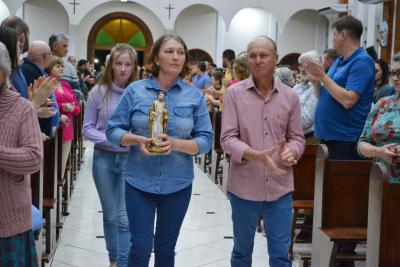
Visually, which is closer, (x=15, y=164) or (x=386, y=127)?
(x=15, y=164)

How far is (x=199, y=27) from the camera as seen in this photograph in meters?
22.8

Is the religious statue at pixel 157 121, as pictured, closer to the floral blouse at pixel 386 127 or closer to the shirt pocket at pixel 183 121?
the shirt pocket at pixel 183 121

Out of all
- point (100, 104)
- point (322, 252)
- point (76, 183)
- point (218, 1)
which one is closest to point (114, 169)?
point (100, 104)

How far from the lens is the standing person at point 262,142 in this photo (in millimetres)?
3775

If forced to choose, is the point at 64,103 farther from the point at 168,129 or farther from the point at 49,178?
the point at 168,129

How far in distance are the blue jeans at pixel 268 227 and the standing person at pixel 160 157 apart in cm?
37

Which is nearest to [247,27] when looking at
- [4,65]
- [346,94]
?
[346,94]

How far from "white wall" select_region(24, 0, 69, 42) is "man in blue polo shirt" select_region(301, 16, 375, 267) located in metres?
18.1

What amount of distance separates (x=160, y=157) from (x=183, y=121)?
24cm

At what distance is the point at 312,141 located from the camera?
679cm

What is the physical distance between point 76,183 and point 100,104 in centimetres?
496

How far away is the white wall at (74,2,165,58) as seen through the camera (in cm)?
2198

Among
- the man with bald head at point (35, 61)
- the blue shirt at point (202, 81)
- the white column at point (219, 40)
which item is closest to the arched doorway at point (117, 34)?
the white column at point (219, 40)

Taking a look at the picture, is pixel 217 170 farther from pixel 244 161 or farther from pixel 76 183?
pixel 244 161
